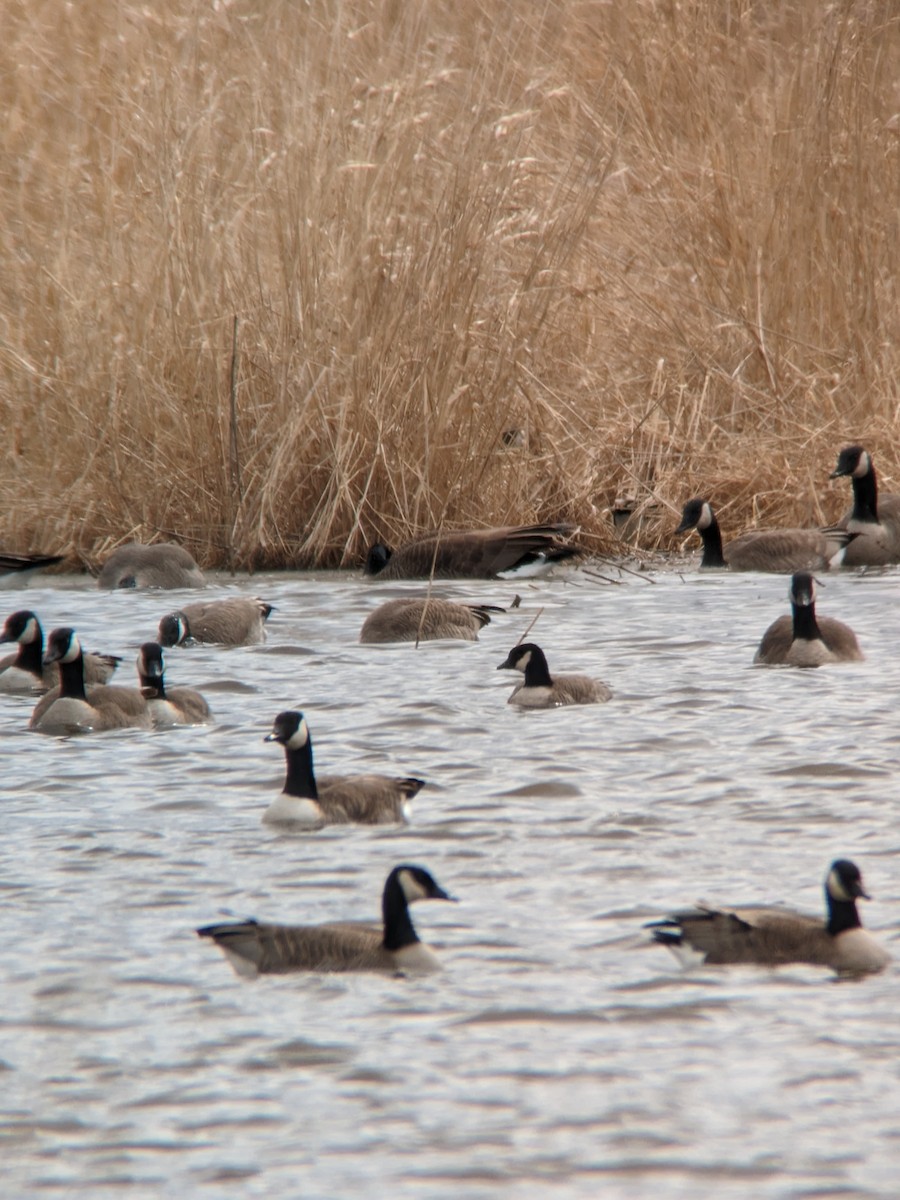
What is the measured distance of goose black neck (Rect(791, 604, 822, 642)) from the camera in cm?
880

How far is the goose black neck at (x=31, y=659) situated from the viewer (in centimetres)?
930

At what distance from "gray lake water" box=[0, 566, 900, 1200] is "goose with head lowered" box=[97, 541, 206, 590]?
2539 millimetres

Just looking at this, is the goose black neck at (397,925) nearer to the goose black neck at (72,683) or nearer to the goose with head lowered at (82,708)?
the goose with head lowered at (82,708)

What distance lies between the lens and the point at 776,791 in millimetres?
6512

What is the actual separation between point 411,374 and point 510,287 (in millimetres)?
1243

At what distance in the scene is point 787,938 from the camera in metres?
4.72

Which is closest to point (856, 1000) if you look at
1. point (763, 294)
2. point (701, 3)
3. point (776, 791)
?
point (776, 791)

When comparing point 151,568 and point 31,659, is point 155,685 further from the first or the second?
point 151,568

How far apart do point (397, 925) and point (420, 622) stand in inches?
197

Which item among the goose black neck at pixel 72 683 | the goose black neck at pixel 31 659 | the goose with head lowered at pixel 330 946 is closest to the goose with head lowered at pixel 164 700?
the goose black neck at pixel 72 683

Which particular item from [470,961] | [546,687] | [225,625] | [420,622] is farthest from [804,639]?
[470,961]

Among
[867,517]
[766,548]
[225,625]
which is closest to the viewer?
[225,625]

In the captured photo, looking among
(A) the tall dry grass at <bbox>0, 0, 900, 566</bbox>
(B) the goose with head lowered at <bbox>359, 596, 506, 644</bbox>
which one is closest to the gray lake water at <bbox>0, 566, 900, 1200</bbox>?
(B) the goose with head lowered at <bbox>359, 596, 506, 644</bbox>

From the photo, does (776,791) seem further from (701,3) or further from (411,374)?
(701,3)
